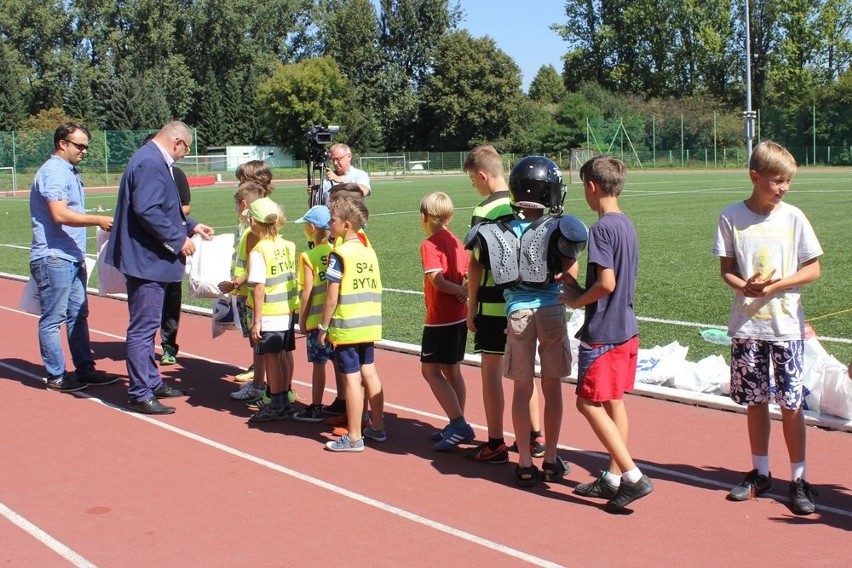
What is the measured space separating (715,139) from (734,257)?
6576 centimetres

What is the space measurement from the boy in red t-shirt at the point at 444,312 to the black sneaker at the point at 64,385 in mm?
3360

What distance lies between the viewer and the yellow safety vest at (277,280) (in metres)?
6.84

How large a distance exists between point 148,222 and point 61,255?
120cm

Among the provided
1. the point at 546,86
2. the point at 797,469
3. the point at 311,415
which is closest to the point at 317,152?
the point at 311,415

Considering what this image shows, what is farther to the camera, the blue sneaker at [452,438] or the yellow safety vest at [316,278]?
the yellow safety vest at [316,278]

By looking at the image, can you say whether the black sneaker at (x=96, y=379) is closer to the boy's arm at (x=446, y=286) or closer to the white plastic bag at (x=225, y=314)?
the white plastic bag at (x=225, y=314)

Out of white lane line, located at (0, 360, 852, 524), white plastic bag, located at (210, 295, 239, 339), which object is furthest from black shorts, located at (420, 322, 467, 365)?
white plastic bag, located at (210, 295, 239, 339)

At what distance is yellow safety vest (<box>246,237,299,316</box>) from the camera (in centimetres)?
684

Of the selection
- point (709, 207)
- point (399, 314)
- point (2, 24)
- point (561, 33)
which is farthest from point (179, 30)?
point (399, 314)

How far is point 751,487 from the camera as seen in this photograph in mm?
5039

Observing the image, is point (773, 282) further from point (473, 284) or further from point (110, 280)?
point (110, 280)

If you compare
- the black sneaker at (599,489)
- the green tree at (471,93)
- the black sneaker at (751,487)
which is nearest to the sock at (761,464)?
the black sneaker at (751,487)

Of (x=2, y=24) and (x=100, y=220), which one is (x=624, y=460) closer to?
(x=100, y=220)

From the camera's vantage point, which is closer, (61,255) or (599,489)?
(599,489)
